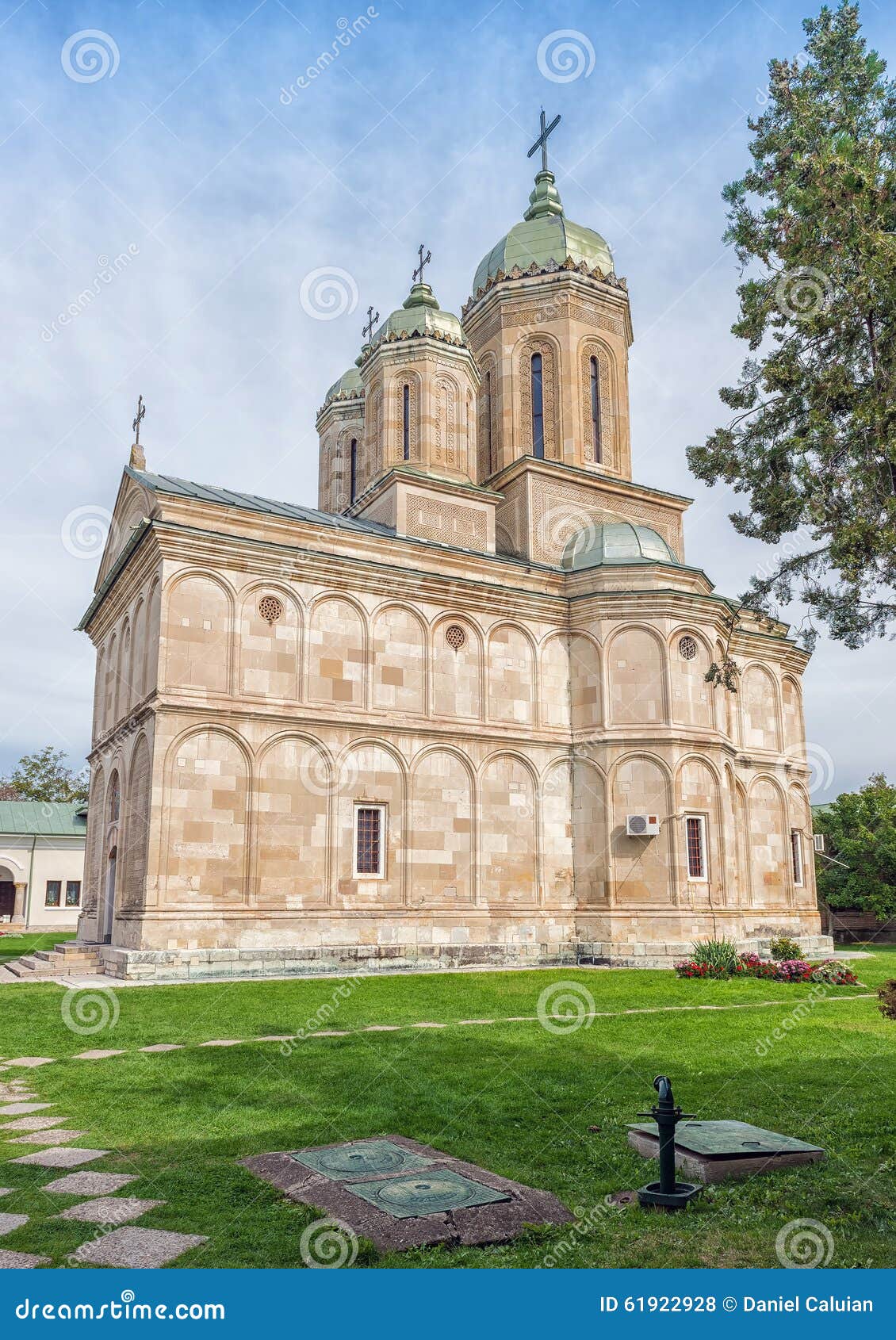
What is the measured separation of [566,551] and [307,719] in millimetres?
10118

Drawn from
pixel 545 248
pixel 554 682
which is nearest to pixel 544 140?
pixel 545 248

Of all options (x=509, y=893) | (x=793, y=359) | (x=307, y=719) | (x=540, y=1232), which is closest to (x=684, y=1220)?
(x=540, y=1232)

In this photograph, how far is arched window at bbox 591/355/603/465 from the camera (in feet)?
97.7

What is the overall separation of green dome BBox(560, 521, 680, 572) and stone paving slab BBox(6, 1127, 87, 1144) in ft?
67.1

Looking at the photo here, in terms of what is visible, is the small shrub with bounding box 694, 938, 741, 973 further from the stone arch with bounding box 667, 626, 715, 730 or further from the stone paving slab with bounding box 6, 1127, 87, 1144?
the stone paving slab with bounding box 6, 1127, 87, 1144

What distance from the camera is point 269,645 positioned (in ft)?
69.4

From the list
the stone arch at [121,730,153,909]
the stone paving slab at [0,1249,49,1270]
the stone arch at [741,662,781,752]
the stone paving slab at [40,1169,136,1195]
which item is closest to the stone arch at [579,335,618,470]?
the stone arch at [741,662,781,752]

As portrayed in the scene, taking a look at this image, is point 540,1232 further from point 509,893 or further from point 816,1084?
point 509,893

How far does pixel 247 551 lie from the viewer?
69.2 ft

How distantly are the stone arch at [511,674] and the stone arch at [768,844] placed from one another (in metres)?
8.35

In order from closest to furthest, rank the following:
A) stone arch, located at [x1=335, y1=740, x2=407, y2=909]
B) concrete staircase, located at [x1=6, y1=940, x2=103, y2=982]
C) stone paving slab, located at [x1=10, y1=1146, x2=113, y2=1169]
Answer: stone paving slab, located at [x1=10, y1=1146, x2=113, y2=1169] < concrete staircase, located at [x1=6, y1=940, x2=103, y2=982] < stone arch, located at [x1=335, y1=740, x2=407, y2=909]

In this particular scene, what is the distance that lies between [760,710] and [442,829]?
12.0 meters

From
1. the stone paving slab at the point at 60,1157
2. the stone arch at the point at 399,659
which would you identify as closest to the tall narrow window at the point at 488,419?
the stone arch at the point at 399,659

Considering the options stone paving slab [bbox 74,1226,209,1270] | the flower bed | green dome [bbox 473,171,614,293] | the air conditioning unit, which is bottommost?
the flower bed
